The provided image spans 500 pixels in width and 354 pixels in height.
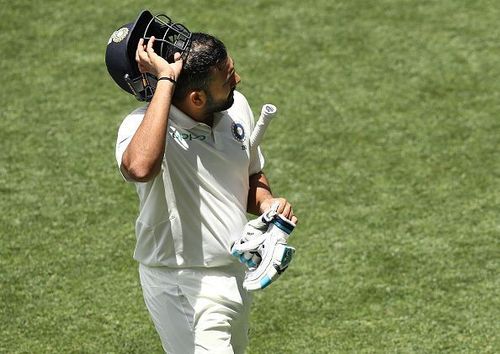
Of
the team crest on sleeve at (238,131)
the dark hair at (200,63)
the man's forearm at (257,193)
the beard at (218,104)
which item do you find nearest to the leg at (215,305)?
the man's forearm at (257,193)

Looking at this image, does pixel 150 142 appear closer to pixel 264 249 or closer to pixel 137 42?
pixel 137 42

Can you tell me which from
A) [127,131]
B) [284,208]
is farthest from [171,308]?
[127,131]

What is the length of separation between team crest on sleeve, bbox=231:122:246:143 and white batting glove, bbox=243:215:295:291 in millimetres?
375

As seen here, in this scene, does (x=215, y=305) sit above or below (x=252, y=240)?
below

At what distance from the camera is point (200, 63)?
3.98 m

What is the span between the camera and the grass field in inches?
231

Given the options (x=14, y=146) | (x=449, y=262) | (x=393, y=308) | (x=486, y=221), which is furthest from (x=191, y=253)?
(x=14, y=146)

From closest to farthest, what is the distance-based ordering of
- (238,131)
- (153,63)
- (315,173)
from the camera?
(153,63) → (238,131) → (315,173)

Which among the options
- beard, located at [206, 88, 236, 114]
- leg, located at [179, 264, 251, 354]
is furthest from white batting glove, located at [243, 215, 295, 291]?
beard, located at [206, 88, 236, 114]

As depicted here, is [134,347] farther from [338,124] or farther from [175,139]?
[338,124]

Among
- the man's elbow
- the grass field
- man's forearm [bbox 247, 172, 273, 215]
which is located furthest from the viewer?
the grass field

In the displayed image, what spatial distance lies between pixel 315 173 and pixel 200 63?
3397mm

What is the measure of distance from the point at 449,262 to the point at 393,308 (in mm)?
588

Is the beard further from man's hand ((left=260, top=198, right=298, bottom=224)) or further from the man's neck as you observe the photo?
man's hand ((left=260, top=198, right=298, bottom=224))
